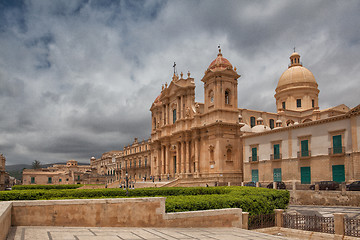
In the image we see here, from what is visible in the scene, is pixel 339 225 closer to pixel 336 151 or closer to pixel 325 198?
pixel 325 198

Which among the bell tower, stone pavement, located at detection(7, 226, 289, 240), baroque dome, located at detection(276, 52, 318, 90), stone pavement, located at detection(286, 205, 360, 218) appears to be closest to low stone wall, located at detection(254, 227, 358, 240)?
stone pavement, located at detection(7, 226, 289, 240)

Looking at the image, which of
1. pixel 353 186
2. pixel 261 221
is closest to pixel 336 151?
pixel 353 186

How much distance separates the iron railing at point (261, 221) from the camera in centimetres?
1352

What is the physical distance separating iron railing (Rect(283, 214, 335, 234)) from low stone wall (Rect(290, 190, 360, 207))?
9514 millimetres

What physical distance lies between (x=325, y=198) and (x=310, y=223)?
37.7 feet

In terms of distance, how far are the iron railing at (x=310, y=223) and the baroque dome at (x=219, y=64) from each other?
29.2 metres

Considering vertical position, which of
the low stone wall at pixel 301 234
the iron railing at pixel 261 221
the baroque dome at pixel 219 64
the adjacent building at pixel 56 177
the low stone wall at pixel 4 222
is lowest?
the adjacent building at pixel 56 177

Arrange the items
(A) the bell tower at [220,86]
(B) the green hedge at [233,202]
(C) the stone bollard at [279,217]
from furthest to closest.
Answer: (A) the bell tower at [220,86], (C) the stone bollard at [279,217], (B) the green hedge at [233,202]

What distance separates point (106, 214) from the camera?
1029cm

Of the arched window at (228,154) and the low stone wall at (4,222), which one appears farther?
the arched window at (228,154)

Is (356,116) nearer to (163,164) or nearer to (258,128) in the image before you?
(258,128)

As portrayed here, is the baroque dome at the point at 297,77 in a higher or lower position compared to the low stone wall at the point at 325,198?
higher

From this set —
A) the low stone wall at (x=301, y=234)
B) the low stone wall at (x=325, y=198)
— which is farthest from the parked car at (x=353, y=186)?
the low stone wall at (x=301, y=234)

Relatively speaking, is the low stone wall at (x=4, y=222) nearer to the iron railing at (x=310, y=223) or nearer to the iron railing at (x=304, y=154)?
the iron railing at (x=310, y=223)
